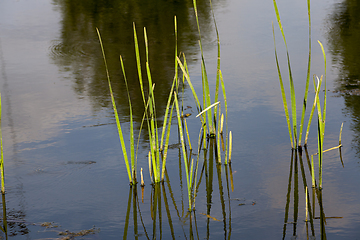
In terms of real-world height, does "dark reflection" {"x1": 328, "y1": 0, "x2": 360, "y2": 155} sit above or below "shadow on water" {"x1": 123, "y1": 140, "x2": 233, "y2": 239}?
above

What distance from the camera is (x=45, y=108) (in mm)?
4199

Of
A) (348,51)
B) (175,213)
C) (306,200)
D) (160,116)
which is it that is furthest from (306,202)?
(348,51)

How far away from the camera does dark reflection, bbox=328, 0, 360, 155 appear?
392 cm

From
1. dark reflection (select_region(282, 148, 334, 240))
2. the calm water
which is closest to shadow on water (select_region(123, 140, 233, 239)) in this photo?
the calm water

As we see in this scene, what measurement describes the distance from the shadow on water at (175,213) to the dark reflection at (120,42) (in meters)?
1.17

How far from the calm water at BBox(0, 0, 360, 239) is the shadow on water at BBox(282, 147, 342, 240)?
0.05 ft

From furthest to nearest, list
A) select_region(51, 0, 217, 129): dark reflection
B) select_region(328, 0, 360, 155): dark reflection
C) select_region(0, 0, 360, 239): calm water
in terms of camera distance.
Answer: select_region(51, 0, 217, 129): dark reflection, select_region(328, 0, 360, 155): dark reflection, select_region(0, 0, 360, 239): calm water

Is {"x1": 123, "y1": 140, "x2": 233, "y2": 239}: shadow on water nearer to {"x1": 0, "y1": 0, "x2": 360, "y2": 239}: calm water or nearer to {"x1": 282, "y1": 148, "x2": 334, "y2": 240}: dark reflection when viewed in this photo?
{"x1": 0, "y1": 0, "x2": 360, "y2": 239}: calm water

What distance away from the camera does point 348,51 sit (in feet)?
18.3

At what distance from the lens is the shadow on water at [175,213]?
227 centimetres

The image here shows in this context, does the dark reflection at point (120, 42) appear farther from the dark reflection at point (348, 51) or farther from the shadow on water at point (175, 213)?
Answer: the dark reflection at point (348, 51)

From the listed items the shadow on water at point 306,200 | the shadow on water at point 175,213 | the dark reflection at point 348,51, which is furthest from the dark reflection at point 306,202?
the dark reflection at point 348,51

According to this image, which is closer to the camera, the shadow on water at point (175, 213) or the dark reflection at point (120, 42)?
the shadow on water at point (175, 213)

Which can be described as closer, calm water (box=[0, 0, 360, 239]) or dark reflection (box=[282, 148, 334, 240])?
dark reflection (box=[282, 148, 334, 240])
